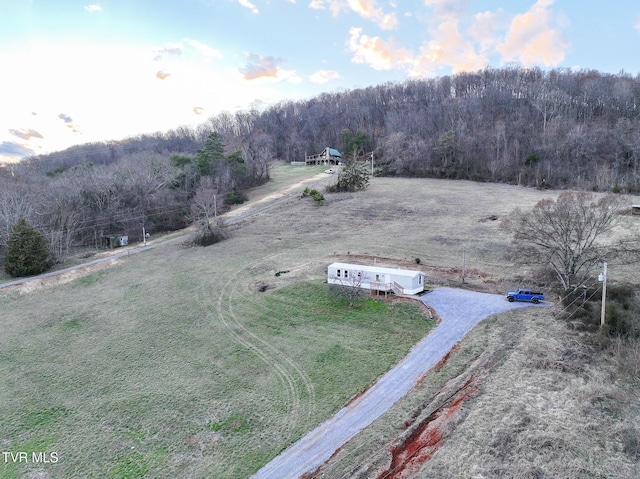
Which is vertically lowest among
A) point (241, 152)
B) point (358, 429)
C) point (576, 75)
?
point (358, 429)

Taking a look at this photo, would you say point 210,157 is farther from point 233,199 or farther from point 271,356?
point 271,356

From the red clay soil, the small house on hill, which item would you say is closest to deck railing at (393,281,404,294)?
the red clay soil

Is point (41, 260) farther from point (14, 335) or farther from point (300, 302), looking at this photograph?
point (300, 302)

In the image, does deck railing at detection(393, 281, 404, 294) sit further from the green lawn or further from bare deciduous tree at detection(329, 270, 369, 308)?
bare deciduous tree at detection(329, 270, 369, 308)

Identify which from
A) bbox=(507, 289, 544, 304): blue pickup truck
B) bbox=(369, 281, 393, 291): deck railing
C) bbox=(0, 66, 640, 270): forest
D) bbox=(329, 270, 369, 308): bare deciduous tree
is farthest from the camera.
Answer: bbox=(0, 66, 640, 270): forest

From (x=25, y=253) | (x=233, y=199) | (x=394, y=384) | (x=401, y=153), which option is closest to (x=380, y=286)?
(x=394, y=384)

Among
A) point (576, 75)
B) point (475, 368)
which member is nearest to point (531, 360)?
point (475, 368)

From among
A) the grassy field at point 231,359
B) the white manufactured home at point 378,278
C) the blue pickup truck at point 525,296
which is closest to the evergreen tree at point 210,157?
the grassy field at point 231,359
